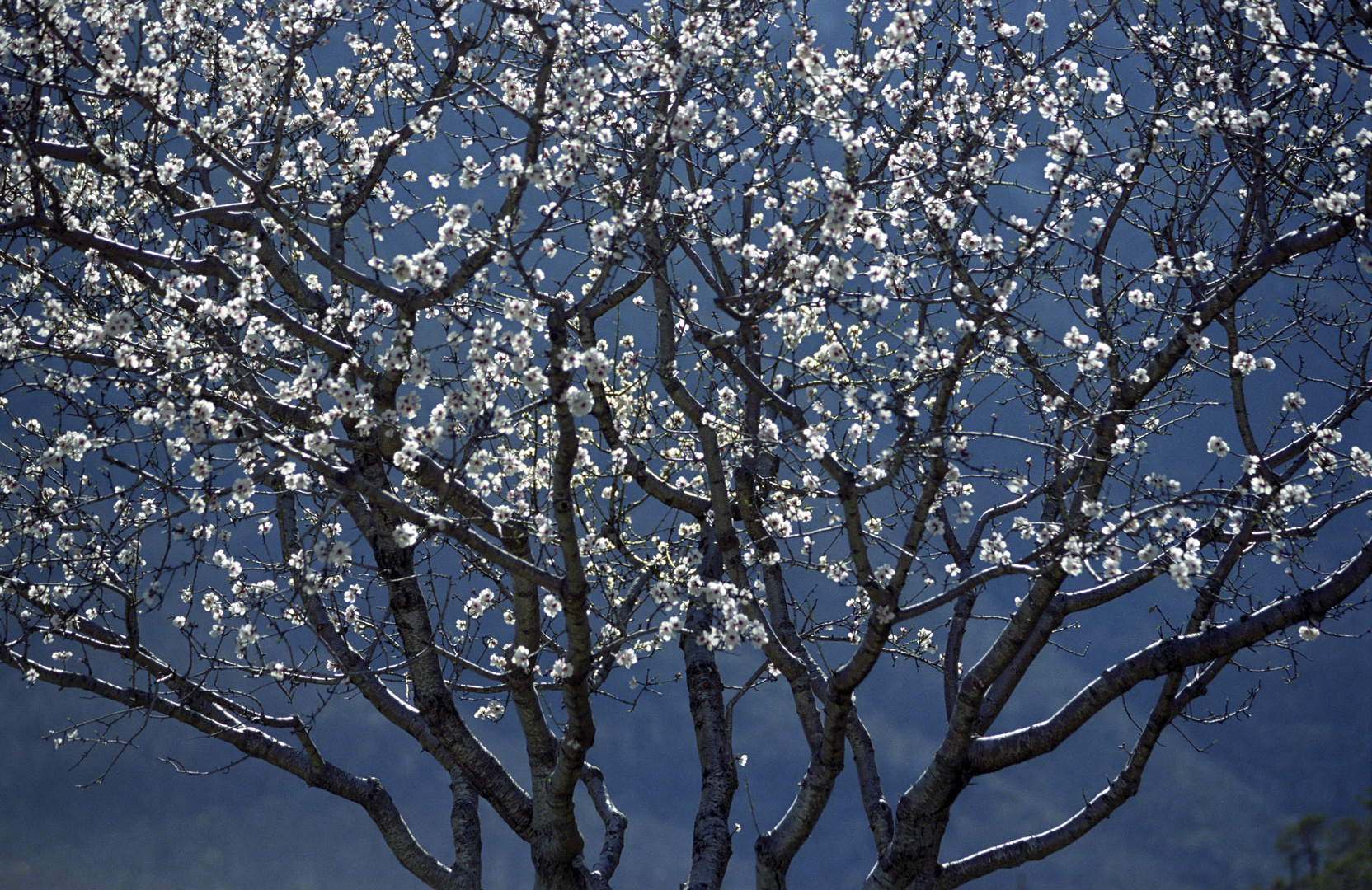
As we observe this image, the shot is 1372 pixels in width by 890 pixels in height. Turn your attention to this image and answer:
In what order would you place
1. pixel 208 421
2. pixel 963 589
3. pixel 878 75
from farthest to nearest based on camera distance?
pixel 878 75 → pixel 963 589 → pixel 208 421

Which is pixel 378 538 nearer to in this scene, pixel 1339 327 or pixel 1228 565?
pixel 1228 565

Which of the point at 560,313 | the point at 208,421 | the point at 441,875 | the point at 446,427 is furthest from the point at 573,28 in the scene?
the point at 441,875

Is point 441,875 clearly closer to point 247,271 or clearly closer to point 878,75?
point 247,271

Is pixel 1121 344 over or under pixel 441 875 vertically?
over

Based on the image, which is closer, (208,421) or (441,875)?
(208,421)

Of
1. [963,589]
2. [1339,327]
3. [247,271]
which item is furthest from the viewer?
[247,271]

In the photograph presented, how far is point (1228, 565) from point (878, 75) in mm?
2469

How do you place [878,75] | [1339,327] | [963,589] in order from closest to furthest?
[963,589] → [878,75] → [1339,327]

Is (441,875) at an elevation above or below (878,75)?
below

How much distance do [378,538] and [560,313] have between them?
1.96 metres

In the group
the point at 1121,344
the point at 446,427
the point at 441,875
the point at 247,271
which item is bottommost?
the point at 441,875

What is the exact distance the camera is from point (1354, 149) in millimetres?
4574

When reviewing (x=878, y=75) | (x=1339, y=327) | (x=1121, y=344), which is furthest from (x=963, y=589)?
(x=1339, y=327)

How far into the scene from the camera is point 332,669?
5.29 meters
